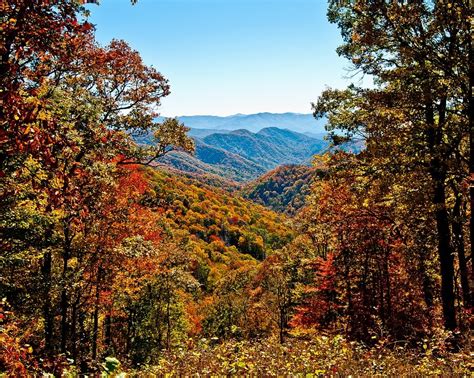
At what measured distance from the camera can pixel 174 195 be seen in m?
112

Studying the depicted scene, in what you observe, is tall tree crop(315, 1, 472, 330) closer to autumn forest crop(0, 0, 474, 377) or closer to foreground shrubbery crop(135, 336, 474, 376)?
autumn forest crop(0, 0, 474, 377)

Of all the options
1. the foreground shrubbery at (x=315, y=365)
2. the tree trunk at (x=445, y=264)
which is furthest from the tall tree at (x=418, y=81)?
the foreground shrubbery at (x=315, y=365)

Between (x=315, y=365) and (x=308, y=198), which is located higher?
(x=308, y=198)

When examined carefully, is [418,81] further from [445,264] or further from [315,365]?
[315,365]

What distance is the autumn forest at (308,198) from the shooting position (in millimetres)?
4754

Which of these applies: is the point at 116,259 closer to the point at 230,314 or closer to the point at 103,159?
the point at 103,159

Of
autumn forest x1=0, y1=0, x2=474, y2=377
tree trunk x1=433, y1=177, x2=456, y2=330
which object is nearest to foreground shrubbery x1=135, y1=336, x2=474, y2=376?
autumn forest x1=0, y1=0, x2=474, y2=377

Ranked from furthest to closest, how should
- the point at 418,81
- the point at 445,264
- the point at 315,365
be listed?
the point at 445,264 → the point at 418,81 → the point at 315,365

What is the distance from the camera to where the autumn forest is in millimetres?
4754

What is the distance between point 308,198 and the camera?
72.5 ft

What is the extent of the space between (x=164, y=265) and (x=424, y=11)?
853 inches

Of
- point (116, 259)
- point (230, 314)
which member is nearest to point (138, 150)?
point (116, 259)

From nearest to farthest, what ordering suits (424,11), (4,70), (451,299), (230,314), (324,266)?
1. (4,70)
2. (424,11)
3. (451,299)
4. (324,266)
5. (230,314)

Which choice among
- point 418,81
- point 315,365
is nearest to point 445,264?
point 418,81
